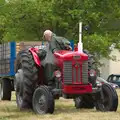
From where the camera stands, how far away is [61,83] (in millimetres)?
11250

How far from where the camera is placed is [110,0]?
3288 centimetres

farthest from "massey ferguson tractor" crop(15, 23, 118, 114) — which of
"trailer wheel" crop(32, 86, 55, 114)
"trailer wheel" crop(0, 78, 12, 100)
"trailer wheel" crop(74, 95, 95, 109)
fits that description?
"trailer wheel" crop(0, 78, 12, 100)

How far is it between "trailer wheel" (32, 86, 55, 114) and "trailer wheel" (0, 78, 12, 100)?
5198 mm

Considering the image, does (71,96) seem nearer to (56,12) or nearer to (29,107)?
(29,107)

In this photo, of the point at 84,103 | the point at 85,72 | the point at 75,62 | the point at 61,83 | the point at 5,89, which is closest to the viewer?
the point at 61,83

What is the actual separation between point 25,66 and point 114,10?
23.7 m

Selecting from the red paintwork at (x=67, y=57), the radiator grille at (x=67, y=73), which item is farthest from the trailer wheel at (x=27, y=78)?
the radiator grille at (x=67, y=73)

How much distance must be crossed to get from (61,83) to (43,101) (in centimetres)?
57

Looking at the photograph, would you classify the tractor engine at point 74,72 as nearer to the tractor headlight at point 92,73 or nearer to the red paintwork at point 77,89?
the red paintwork at point 77,89

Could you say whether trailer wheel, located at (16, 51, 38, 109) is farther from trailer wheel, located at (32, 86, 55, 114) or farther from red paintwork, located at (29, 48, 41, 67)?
trailer wheel, located at (32, 86, 55, 114)

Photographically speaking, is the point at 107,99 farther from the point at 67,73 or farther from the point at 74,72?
the point at 67,73

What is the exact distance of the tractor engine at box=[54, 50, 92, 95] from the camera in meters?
11.3

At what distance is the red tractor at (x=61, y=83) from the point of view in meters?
11.2

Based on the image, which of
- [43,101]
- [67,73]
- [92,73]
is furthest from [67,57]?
[43,101]
